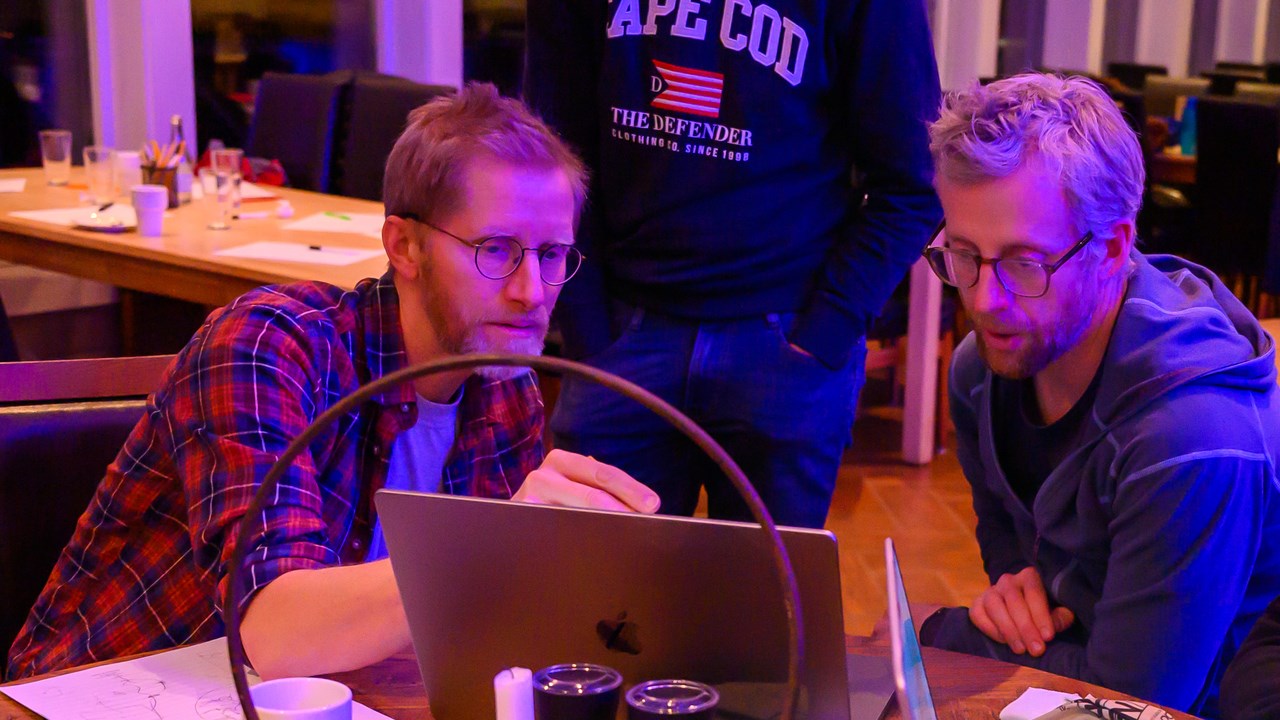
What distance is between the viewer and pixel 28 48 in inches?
182

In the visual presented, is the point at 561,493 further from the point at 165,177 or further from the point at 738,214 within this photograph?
the point at 165,177

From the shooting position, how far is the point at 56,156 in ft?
12.6

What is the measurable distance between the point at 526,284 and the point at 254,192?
2.51m

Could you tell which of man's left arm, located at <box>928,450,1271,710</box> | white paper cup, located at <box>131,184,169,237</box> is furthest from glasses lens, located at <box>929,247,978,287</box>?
white paper cup, located at <box>131,184,169,237</box>

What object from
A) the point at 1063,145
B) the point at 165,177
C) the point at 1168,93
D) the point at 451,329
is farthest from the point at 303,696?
the point at 1168,93

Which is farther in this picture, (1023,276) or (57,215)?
(57,215)

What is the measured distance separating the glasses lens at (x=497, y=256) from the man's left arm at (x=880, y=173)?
0.65 meters

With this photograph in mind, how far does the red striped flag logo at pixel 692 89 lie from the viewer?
1895 mm

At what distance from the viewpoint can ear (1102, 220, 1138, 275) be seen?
1.39 m

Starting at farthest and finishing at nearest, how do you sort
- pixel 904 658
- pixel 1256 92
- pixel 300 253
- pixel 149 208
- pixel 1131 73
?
1. pixel 1131 73
2. pixel 1256 92
3. pixel 149 208
4. pixel 300 253
5. pixel 904 658

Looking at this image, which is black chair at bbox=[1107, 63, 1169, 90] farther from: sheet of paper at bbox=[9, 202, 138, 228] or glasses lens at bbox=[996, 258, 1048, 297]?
glasses lens at bbox=[996, 258, 1048, 297]

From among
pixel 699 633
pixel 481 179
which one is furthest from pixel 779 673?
pixel 481 179

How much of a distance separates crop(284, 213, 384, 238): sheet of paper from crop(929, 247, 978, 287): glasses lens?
1.91 metres

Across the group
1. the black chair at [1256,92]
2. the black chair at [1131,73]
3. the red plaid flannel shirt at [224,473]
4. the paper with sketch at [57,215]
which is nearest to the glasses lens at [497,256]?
the red plaid flannel shirt at [224,473]
